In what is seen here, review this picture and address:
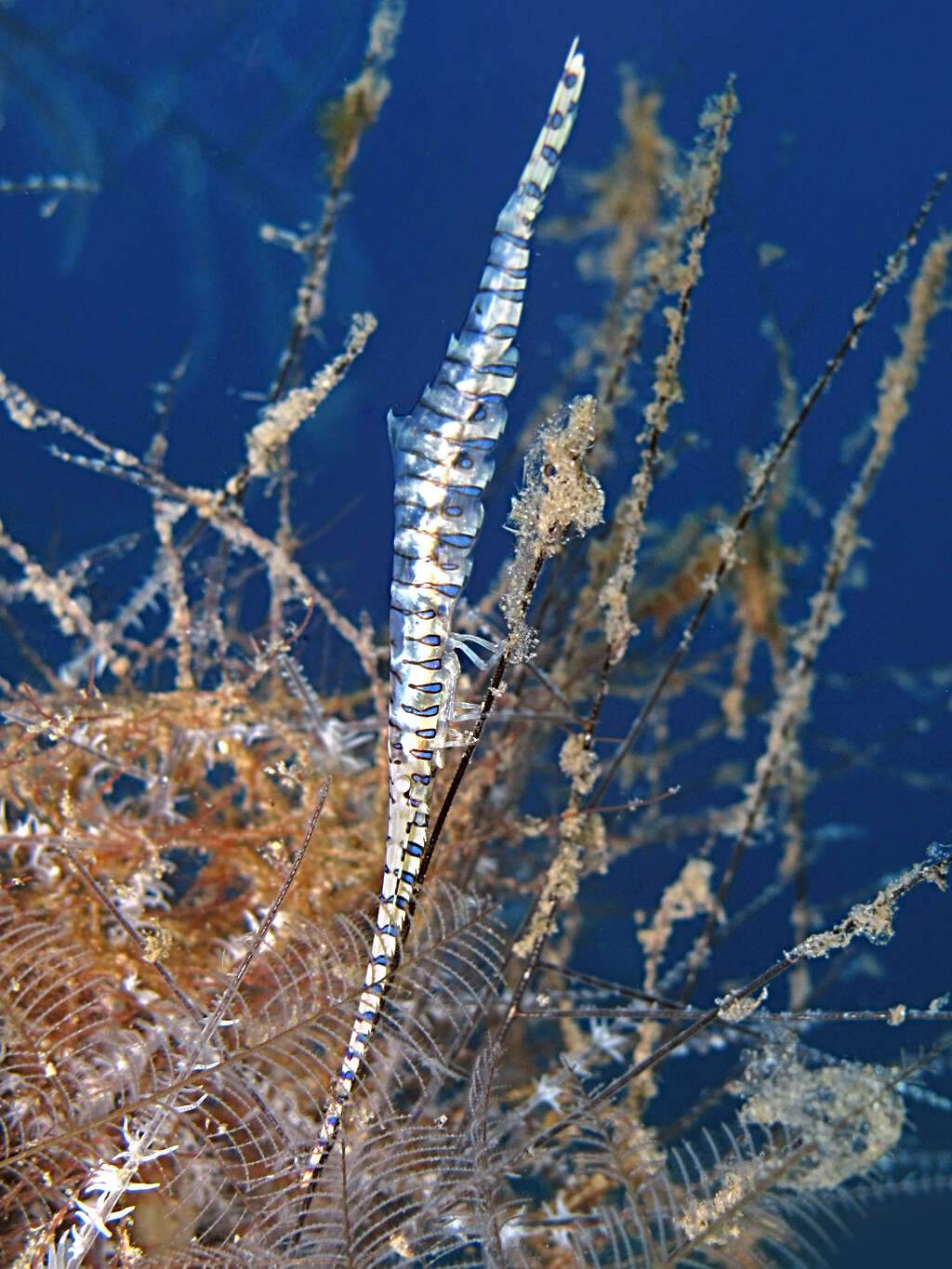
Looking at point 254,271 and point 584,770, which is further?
point 254,271

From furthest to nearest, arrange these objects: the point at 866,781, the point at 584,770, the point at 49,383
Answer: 1. the point at 866,781
2. the point at 49,383
3. the point at 584,770

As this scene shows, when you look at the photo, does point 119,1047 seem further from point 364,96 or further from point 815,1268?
point 364,96

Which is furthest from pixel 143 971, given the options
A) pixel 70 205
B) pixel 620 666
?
pixel 70 205

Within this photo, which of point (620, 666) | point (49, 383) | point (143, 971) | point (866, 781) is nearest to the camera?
point (143, 971)
